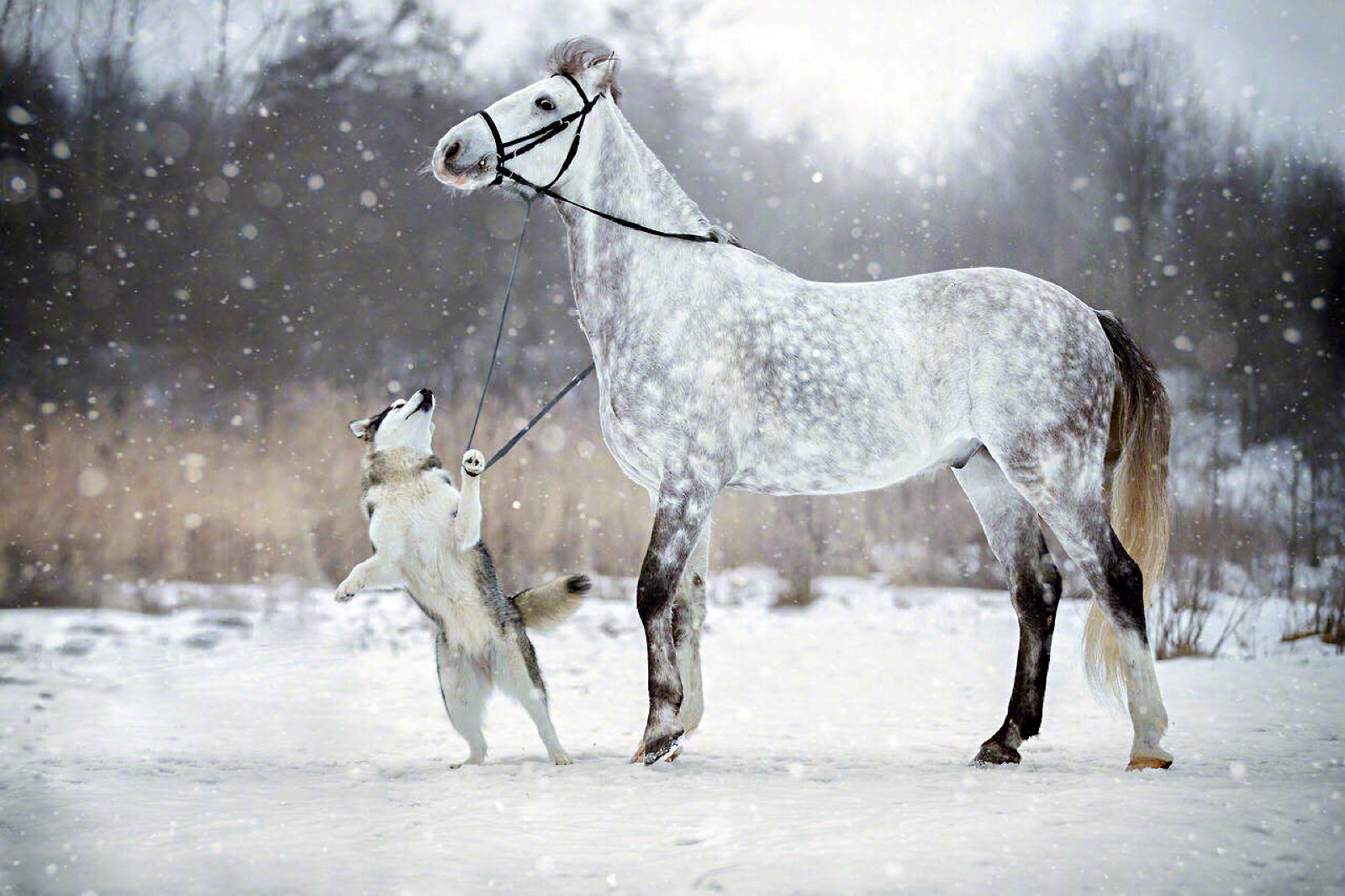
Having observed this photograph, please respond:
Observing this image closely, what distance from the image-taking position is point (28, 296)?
31.5 feet

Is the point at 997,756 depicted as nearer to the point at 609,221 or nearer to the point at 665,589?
the point at 665,589

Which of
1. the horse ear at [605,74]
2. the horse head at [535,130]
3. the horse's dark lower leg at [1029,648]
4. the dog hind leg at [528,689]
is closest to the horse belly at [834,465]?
the horse's dark lower leg at [1029,648]

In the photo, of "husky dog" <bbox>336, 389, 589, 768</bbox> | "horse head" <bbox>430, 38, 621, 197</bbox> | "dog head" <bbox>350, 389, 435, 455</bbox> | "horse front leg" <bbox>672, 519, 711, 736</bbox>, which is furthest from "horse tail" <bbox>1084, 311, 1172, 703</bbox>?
"dog head" <bbox>350, 389, 435, 455</bbox>

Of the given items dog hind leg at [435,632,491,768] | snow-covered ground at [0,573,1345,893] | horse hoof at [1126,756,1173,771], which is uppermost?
dog hind leg at [435,632,491,768]

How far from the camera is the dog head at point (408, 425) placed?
4.21 m

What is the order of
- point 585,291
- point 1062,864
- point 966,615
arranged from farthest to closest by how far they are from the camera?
point 966,615 → point 585,291 → point 1062,864

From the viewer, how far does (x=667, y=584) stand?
147 inches

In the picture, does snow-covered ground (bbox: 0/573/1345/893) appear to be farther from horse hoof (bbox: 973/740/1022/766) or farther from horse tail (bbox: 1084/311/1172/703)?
horse tail (bbox: 1084/311/1172/703)

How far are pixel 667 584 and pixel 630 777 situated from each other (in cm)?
73

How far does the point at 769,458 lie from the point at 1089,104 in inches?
321

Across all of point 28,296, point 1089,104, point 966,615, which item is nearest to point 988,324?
point 966,615

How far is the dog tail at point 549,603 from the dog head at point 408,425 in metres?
0.82

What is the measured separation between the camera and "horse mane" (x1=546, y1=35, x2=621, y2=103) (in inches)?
159

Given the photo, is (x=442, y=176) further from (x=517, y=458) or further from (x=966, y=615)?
(x=966, y=615)
